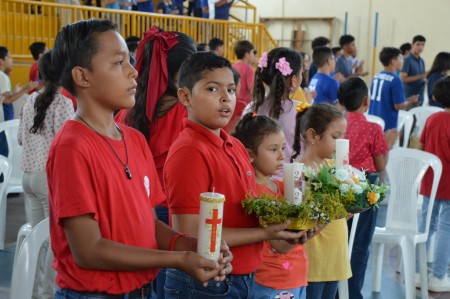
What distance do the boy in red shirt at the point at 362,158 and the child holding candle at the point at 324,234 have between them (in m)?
0.76

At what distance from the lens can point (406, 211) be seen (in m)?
4.25

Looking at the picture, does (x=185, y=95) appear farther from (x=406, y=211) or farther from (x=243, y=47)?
(x=243, y=47)

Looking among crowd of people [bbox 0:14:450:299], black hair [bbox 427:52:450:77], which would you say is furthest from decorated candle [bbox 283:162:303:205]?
black hair [bbox 427:52:450:77]

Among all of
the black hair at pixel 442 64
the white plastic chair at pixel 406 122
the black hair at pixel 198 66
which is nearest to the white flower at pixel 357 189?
the black hair at pixel 198 66

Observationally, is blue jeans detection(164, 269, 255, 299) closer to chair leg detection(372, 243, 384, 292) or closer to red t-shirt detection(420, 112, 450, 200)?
chair leg detection(372, 243, 384, 292)

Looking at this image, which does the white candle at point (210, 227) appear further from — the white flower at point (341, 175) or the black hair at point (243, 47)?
the black hair at point (243, 47)

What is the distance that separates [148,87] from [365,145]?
61.0 inches

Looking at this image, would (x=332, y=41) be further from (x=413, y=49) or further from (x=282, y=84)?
(x=282, y=84)

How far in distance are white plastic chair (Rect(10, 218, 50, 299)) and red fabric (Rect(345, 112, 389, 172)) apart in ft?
6.78

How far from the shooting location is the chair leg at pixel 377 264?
14.5 ft

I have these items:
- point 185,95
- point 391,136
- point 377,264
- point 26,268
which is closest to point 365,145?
point 377,264

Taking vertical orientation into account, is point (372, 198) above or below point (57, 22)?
below

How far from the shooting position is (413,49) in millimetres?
10102

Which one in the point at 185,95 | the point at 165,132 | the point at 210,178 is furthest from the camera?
the point at 165,132
